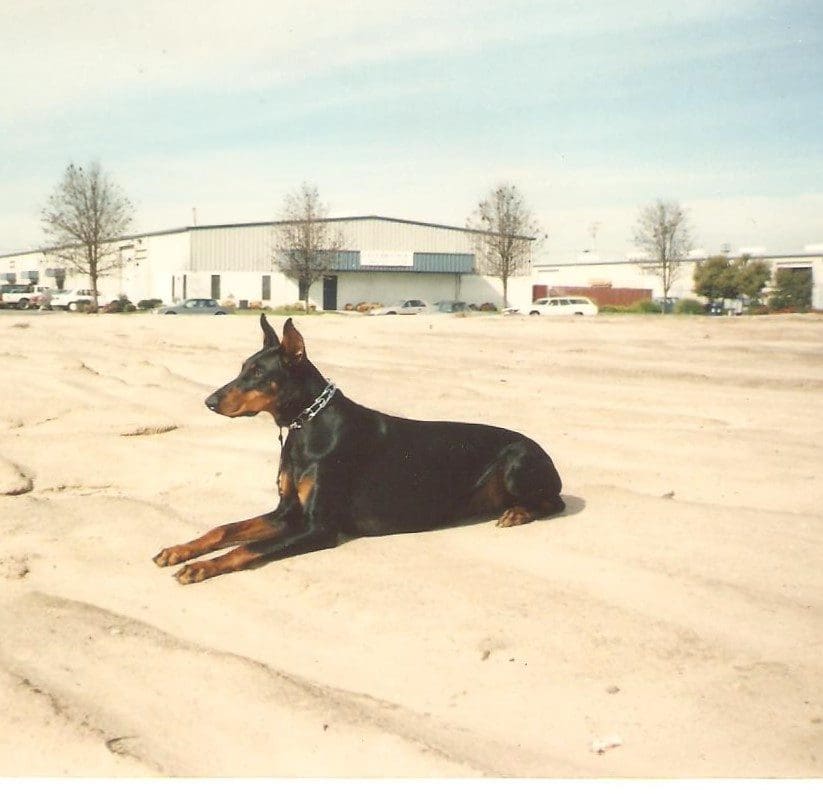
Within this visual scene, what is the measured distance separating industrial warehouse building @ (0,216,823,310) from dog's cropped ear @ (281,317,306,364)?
4481 cm

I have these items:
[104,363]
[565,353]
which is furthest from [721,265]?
[104,363]

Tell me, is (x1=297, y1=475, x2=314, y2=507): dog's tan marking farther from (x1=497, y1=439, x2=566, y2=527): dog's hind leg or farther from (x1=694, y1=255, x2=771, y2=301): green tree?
(x1=694, y1=255, x2=771, y2=301): green tree

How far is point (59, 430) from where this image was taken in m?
6.84

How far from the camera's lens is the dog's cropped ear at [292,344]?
14.4ft

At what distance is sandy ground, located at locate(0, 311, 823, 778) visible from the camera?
269 centimetres

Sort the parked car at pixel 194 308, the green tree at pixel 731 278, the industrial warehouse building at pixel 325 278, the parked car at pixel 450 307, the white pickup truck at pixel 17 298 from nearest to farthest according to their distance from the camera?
the parked car at pixel 194 308, the green tree at pixel 731 278, the parked car at pixel 450 307, the white pickup truck at pixel 17 298, the industrial warehouse building at pixel 325 278

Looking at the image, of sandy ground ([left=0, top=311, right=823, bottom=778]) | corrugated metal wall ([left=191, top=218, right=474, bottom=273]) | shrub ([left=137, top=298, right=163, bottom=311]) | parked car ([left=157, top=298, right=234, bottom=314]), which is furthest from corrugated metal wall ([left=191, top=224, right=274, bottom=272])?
sandy ground ([left=0, top=311, right=823, bottom=778])

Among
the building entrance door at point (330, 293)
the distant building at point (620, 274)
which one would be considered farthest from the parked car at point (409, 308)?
the distant building at point (620, 274)

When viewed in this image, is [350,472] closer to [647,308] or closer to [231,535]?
[231,535]

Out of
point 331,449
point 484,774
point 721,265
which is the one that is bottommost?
point 484,774

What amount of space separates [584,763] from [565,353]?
8.22 metres

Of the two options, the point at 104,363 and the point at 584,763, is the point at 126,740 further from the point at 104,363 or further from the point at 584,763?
the point at 104,363

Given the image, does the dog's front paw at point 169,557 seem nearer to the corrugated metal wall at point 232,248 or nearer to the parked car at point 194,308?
the parked car at point 194,308

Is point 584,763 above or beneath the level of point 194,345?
beneath
